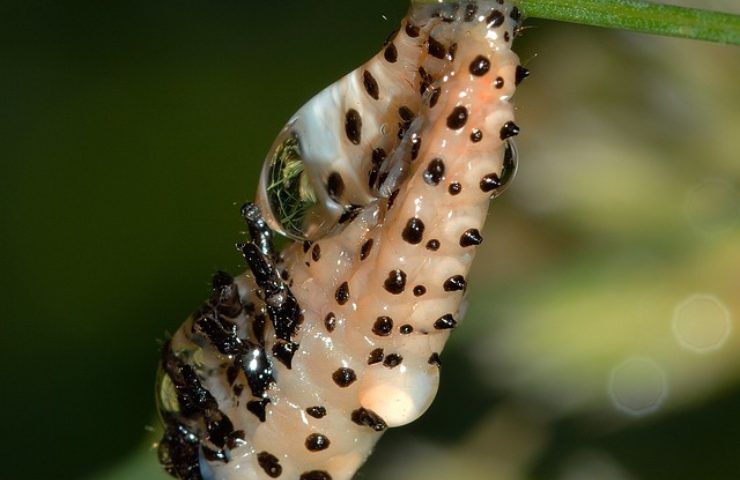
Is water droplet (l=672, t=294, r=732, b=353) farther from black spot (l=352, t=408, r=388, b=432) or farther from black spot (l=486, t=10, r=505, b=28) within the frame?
black spot (l=486, t=10, r=505, b=28)

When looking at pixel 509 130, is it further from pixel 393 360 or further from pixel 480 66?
pixel 393 360

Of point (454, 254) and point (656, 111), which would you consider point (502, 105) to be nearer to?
point (454, 254)

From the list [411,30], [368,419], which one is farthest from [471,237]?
[368,419]

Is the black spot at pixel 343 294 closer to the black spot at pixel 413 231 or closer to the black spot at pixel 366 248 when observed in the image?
A: the black spot at pixel 366 248

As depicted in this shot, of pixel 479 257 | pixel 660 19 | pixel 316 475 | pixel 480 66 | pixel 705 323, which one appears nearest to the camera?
pixel 660 19

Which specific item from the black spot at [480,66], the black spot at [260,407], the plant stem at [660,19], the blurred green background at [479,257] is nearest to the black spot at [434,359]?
the black spot at [260,407]

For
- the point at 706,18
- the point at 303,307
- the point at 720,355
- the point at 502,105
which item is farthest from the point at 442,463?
the point at 706,18

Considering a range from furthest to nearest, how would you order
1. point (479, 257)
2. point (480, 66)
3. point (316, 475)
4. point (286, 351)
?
point (479, 257)
point (316, 475)
point (286, 351)
point (480, 66)

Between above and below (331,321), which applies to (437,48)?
above
